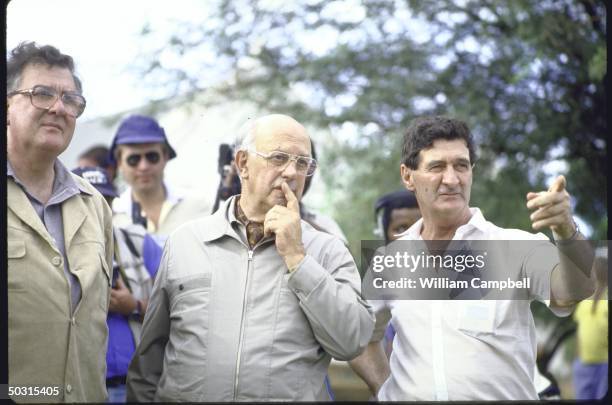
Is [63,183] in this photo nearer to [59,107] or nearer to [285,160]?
[59,107]

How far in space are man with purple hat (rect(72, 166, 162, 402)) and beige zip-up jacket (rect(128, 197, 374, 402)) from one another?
2.19 ft

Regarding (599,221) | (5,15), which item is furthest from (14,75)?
(599,221)

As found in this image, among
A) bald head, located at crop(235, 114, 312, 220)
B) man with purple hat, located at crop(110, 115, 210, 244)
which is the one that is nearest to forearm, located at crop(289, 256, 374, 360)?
bald head, located at crop(235, 114, 312, 220)

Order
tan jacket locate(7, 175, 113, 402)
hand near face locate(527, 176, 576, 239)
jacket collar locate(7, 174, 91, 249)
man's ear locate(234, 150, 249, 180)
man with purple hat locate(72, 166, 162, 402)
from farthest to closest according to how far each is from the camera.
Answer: man with purple hat locate(72, 166, 162, 402) < man's ear locate(234, 150, 249, 180) < jacket collar locate(7, 174, 91, 249) < tan jacket locate(7, 175, 113, 402) < hand near face locate(527, 176, 576, 239)

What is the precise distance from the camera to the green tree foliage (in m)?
9.23

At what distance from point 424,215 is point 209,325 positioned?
3.76ft

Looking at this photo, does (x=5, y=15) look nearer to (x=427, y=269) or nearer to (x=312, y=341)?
(x=312, y=341)

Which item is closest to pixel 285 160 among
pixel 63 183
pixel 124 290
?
pixel 63 183

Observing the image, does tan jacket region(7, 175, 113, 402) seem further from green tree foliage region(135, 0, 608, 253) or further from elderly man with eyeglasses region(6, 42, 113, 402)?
green tree foliage region(135, 0, 608, 253)

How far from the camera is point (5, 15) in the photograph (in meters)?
2.96

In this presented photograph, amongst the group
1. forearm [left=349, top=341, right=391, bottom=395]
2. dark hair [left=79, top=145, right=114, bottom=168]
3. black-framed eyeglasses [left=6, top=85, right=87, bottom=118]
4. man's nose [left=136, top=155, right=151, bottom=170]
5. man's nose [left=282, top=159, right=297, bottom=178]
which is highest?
dark hair [left=79, top=145, right=114, bottom=168]

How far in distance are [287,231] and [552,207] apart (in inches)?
38.0

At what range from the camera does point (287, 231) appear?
3363 millimetres

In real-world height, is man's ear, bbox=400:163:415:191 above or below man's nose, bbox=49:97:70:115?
below
